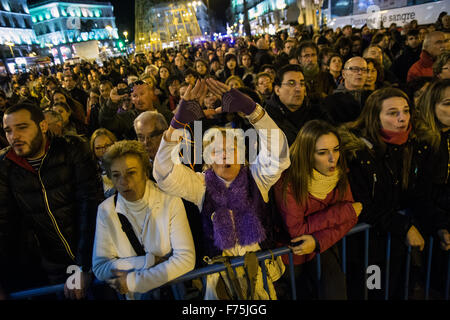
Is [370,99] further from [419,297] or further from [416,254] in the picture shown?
[419,297]

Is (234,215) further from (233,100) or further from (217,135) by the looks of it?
(233,100)

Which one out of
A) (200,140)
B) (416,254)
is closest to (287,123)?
(200,140)

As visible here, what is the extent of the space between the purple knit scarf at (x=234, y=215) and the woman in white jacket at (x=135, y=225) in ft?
0.84

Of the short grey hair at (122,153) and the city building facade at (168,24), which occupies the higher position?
the city building facade at (168,24)

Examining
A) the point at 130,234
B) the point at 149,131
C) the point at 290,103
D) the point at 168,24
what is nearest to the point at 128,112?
the point at 149,131

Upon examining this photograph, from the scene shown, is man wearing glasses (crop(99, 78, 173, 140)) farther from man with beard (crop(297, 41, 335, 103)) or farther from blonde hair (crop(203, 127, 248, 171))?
man with beard (crop(297, 41, 335, 103))

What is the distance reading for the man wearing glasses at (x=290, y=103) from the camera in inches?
125

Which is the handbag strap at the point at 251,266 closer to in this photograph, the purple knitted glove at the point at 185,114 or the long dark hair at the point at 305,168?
the long dark hair at the point at 305,168

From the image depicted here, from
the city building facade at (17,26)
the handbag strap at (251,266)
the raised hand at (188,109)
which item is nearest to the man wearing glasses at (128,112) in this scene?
the raised hand at (188,109)

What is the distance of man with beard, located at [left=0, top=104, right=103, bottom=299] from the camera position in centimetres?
219

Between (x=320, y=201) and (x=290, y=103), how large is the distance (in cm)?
145

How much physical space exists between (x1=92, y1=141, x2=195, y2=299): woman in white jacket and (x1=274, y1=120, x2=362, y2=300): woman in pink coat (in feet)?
2.83

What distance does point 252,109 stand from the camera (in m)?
1.87

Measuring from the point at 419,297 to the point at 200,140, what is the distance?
9.25ft
